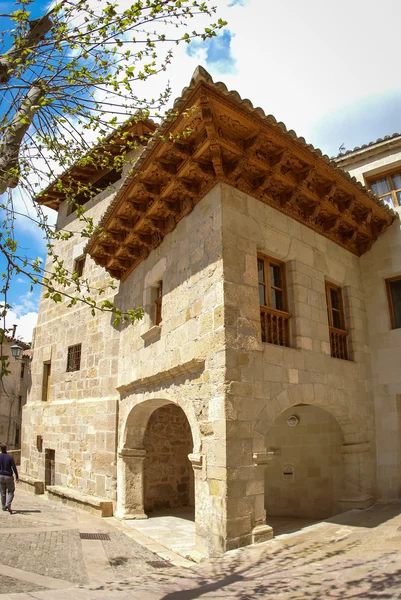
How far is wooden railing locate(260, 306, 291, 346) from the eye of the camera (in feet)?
20.7

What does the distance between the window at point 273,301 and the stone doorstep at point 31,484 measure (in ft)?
28.3

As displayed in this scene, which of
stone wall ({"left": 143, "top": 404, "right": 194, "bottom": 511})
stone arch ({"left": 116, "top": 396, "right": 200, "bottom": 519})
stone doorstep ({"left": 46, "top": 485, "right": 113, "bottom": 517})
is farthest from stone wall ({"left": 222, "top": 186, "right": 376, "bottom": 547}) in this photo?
stone doorstep ({"left": 46, "top": 485, "right": 113, "bottom": 517})

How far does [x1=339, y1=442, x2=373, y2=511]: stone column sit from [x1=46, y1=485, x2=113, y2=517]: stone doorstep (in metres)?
4.34

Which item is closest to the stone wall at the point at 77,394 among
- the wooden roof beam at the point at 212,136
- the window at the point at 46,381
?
the window at the point at 46,381

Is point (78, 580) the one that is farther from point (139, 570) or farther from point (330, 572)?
point (330, 572)

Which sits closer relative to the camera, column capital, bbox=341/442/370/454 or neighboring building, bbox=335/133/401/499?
column capital, bbox=341/442/370/454

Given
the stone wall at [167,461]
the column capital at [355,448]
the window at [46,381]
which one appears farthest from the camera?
the window at [46,381]

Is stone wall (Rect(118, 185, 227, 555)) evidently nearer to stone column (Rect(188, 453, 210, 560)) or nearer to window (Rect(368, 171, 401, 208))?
stone column (Rect(188, 453, 210, 560))

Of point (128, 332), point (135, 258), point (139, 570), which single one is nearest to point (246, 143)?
point (135, 258)

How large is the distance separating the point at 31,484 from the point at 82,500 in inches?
143

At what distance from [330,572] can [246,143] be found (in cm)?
507

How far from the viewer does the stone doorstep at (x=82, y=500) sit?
28.1ft

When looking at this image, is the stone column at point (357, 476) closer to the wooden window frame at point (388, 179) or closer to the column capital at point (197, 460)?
the column capital at point (197, 460)

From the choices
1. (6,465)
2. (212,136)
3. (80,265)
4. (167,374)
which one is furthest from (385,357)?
(80,265)
